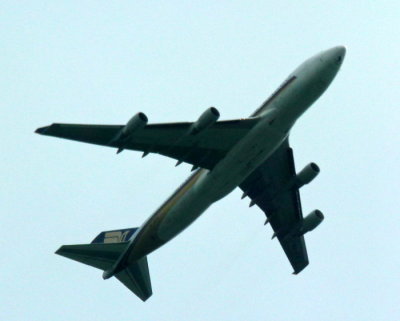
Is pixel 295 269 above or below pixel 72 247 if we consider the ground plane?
below

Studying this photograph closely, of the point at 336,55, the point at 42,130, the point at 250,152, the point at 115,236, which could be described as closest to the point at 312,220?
the point at 250,152

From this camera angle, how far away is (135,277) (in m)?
64.3

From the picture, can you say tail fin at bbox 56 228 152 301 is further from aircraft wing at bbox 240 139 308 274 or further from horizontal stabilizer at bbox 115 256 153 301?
aircraft wing at bbox 240 139 308 274

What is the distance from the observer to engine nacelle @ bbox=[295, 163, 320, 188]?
6228 cm

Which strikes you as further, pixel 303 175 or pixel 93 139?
pixel 303 175

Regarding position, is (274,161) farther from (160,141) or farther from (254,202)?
(160,141)

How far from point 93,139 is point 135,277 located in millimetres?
14720

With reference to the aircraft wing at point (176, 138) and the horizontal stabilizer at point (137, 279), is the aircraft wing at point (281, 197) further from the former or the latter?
the horizontal stabilizer at point (137, 279)

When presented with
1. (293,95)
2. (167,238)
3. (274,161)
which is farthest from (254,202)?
(293,95)

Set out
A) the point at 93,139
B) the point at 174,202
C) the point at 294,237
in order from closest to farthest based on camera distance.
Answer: the point at 93,139, the point at 174,202, the point at 294,237

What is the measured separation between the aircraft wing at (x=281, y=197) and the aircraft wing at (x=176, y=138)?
6810 mm

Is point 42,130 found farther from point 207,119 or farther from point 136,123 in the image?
point 207,119

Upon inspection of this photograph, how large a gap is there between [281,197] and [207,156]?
10.6 meters

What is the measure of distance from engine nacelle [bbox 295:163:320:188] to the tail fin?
41.7ft
